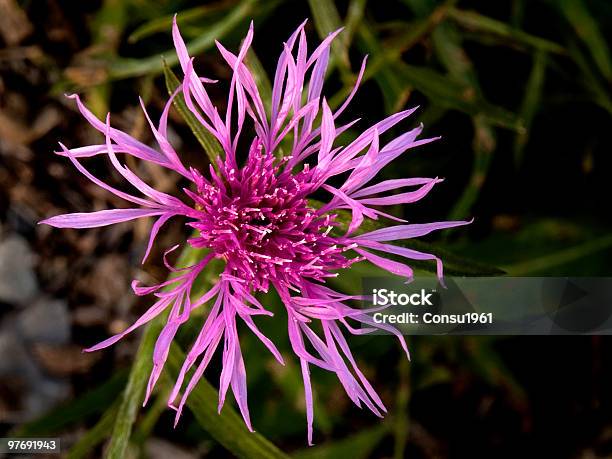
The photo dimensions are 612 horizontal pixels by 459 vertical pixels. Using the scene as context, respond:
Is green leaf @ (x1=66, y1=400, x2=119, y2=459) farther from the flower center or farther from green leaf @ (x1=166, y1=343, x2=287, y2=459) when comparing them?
the flower center

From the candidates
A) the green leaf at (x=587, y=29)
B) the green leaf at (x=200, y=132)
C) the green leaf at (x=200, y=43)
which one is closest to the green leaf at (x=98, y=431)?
the green leaf at (x=200, y=132)

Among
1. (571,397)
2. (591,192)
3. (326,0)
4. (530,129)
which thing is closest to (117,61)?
(326,0)

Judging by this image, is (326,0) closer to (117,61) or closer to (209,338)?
(117,61)

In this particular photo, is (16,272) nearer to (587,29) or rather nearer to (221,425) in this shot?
(221,425)

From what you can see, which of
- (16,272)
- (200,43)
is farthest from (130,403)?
(16,272)

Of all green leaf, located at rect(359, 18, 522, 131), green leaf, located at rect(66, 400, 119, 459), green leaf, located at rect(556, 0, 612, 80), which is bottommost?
green leaf, located at rect(66, 400, 119, 459)

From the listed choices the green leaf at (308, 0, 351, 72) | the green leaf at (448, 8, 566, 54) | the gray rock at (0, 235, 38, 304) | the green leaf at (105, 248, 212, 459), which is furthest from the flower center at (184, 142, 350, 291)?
the gray rock at (0, 235, 38, 304)

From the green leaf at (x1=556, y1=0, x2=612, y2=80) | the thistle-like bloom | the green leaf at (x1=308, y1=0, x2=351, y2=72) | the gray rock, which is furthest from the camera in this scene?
the gray rock

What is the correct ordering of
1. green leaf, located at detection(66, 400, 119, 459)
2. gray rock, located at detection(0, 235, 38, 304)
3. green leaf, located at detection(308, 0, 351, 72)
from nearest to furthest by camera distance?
green leaf, located at detection(66, 400, 119, 459)
green leaf, located at detection(308, 0, 351, 72)
gray rock, located at detection(0, 235, 38, 304)

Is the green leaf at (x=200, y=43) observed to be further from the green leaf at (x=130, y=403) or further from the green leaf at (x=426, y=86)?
the green leaf at (x=130, y=403)
